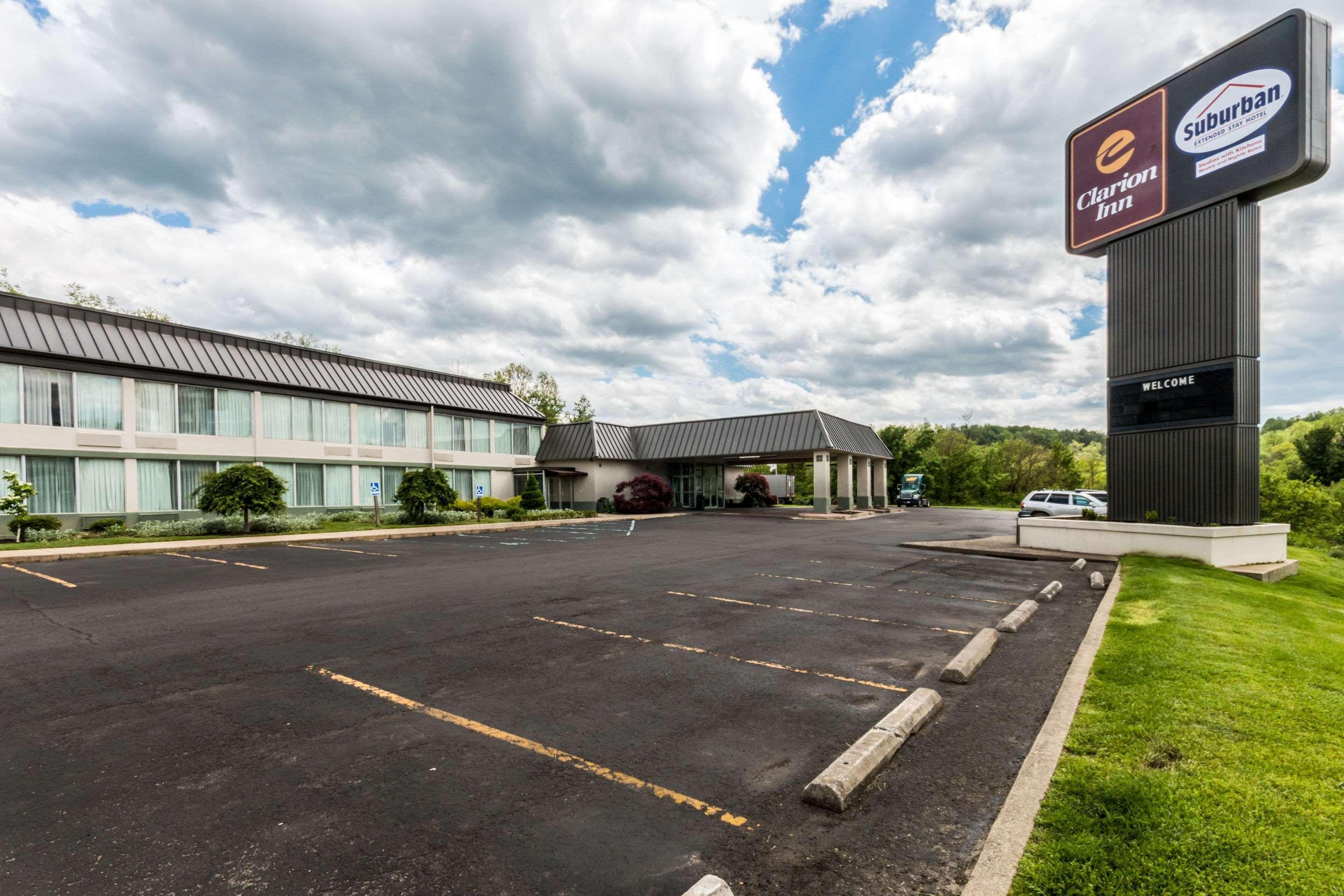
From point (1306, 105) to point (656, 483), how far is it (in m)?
29.5

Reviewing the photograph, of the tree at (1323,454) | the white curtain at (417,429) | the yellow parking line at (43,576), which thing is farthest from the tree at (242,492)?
the tree at (1323,454)

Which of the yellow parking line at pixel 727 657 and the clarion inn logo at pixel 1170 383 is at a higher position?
the clarion inn logo at pixel 1170 383

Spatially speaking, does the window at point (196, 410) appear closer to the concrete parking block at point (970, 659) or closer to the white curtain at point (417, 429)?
the white curtain at point (417, 429)

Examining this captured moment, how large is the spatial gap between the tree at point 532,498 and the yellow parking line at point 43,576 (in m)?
20.1

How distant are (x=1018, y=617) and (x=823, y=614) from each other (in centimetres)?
258

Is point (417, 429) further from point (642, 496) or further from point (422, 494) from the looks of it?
point (642, 496)

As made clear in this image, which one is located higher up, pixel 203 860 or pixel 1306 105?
pixel 1306 105

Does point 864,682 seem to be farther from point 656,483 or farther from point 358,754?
point 656,483

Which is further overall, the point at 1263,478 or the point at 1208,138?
the point at 1263,478

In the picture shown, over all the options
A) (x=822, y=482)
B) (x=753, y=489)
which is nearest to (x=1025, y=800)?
(x=822, y=482)

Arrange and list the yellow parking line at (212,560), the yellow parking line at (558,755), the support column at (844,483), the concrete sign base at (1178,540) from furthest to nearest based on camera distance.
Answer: the support column at (844,483) → the yellow parking line at (212,560) → the concrete sign base at (1178,540) → the yellow parking line at (558,755)

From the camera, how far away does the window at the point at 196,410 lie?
22.7 m

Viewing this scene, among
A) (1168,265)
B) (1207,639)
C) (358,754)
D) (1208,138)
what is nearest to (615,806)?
(358,754)

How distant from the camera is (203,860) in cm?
312
